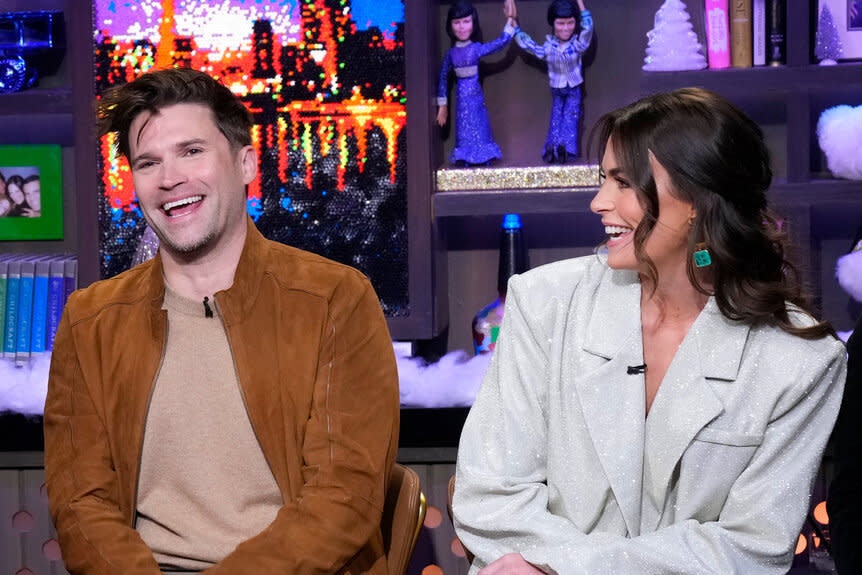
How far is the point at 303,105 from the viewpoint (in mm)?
2785

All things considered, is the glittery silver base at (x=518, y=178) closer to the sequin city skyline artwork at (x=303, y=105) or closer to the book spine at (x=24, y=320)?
the sequin city skyline artwork at (x=303, y=105)

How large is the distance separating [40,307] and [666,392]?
190cm

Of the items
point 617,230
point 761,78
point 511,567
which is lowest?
point 511,567

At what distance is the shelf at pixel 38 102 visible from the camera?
2.84 meters

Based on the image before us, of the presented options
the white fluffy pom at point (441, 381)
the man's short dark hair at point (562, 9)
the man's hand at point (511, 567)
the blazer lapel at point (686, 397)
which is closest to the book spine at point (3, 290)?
the white fluffy pom at point (441, 381)

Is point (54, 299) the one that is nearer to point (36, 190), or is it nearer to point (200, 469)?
point (36, 190)

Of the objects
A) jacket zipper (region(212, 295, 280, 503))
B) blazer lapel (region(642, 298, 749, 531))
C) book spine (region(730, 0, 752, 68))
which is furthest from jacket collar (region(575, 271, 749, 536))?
A: book spine (region(730, 0, 752, 68))

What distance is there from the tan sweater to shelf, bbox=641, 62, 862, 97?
1.46 meters

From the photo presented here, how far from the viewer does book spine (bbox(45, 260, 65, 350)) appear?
2.89 metres

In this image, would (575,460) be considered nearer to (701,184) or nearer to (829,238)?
(701,184)

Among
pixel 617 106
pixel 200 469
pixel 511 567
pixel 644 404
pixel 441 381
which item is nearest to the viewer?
pixel 511 567

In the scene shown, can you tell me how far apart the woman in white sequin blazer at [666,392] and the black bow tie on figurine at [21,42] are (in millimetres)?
1849

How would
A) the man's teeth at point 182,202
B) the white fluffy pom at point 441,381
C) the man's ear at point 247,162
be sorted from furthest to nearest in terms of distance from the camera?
1. the white fluffy pom at point 441,381
2. the man's ear at point 247,162
3. the man's teeth at point 182,202

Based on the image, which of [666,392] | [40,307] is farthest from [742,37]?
[40,307]
